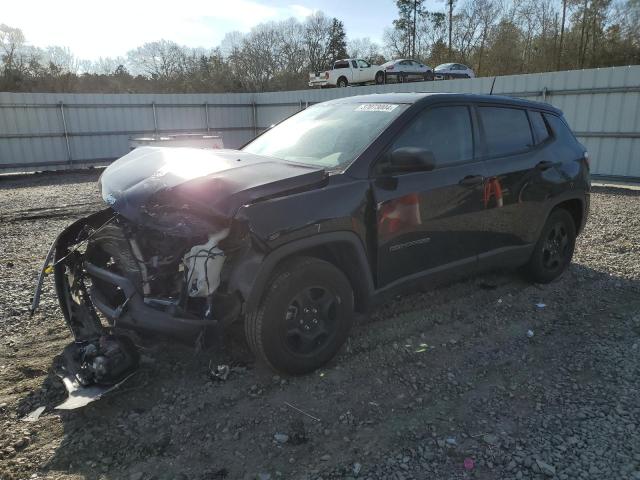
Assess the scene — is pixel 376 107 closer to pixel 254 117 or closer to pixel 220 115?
pixel 220 115

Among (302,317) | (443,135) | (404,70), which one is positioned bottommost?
(302,317)

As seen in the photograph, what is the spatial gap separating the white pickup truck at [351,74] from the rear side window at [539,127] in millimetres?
23651

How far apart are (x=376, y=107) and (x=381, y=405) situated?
Answer: 91.0 inches

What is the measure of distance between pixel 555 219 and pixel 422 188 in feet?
7.26

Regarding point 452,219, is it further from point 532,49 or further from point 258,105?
point 532,49

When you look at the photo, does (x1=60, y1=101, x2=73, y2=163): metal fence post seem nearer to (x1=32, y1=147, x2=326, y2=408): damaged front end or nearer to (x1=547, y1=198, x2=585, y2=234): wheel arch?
(x1=32, y1=147, x2=326, y2=408): damaged front end

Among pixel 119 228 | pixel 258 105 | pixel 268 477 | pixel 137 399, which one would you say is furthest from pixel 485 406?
pixel 258 105

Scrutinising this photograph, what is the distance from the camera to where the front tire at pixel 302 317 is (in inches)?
113

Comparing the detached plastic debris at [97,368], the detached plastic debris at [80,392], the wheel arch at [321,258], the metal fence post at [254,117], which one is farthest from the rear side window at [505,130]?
the metal fence post at [254,117]

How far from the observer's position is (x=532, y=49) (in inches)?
1581

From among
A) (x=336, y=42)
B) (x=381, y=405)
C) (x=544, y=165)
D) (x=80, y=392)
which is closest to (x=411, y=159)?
(x=381, y=405)

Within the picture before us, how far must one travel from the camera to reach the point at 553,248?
16.4 feet

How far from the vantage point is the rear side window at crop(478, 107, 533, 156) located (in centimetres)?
420

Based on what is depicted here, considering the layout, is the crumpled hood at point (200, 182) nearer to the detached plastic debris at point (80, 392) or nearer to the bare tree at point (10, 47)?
the detached plastic debris at point (80, 392)
